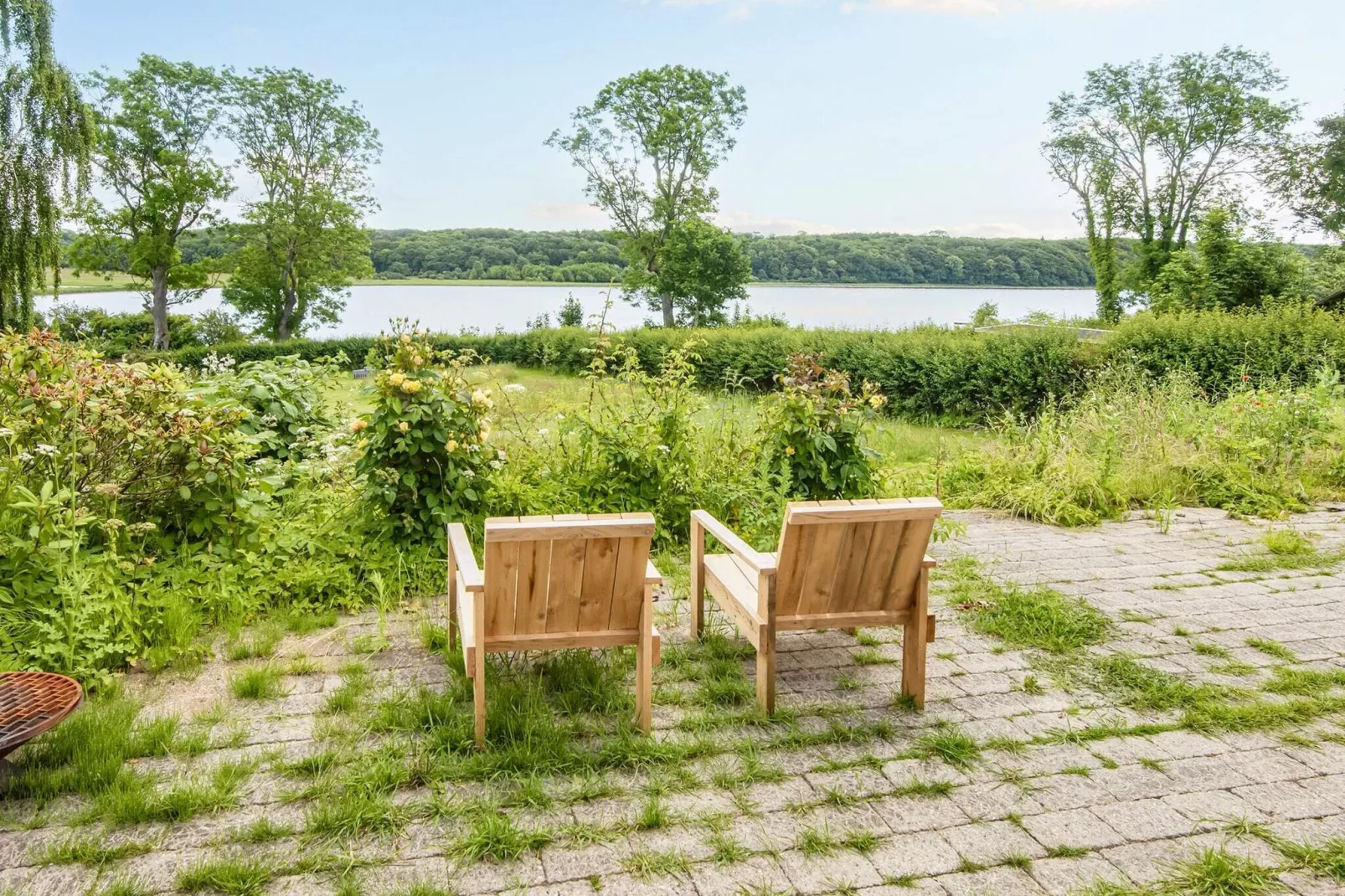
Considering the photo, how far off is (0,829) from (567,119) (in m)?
36.1

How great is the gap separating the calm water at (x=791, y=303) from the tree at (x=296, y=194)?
180 centimetres

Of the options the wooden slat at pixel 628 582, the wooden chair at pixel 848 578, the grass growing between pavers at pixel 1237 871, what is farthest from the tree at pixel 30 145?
the grass growing between pavers at pixel 1237 871

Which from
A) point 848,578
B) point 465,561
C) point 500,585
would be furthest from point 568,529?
point 848,578

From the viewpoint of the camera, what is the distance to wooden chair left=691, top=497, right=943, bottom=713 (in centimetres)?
288

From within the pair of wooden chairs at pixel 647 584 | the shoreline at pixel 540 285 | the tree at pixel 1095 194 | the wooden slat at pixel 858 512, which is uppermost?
the tree at pixel 1095 194

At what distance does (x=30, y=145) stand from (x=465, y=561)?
73.6 feet

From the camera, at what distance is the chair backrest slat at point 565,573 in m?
2.65

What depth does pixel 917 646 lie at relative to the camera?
3031 mm

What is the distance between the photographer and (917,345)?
1326 cm

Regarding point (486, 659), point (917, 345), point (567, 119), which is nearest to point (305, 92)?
point (567, 119)

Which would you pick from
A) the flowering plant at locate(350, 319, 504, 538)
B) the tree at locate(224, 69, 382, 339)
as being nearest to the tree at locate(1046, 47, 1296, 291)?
the tree at locate(224, 69, 382, 339)

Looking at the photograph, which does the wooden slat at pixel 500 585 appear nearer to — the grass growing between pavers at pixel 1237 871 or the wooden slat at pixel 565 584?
the wooden slat at pixel 565 584

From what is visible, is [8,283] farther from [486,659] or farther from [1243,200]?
[1243,200]

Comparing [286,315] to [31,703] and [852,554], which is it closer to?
[31,703]
